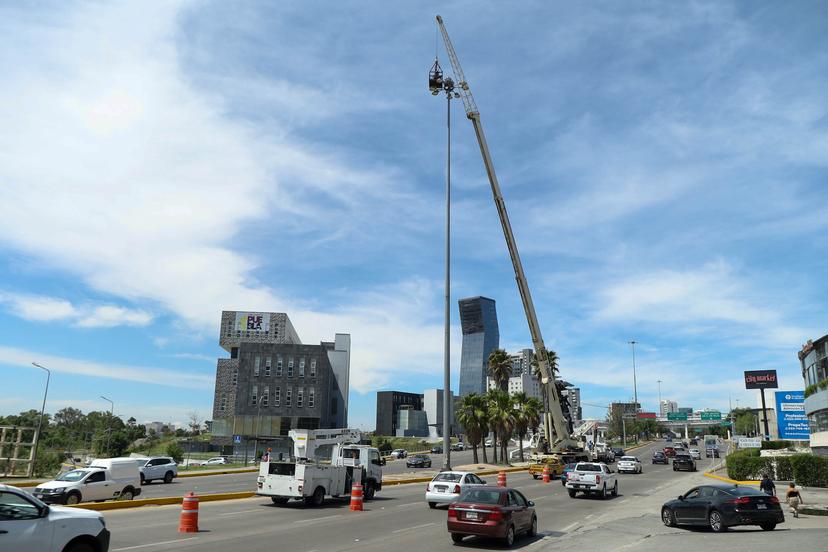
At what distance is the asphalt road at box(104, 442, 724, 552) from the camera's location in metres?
15.1

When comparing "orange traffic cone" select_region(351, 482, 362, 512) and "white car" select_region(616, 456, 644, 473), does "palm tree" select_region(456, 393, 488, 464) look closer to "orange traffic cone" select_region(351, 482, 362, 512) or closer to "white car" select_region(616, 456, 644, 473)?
"white car" select_region(616, 456, 644, 473)

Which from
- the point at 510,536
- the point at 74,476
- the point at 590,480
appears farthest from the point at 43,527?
the point at 590,480

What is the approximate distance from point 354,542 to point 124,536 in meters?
5.72

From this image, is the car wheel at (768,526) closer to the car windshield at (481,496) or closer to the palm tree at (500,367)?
the car windshield at (481,496)

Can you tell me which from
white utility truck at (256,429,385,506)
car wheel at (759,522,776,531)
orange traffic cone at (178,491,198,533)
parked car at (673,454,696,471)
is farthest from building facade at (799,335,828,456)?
orange traffic cone at (178,491,198,533)

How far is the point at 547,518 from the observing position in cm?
2227

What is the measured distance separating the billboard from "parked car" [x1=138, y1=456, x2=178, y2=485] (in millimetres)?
86837

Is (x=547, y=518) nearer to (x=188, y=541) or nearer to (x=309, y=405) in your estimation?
(x=188, y=541)

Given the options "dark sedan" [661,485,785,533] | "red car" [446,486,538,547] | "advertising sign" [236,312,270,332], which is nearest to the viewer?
"red car" [446,486,538,547]

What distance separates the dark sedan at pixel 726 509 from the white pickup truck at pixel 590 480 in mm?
10264

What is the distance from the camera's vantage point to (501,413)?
67812 millimetres

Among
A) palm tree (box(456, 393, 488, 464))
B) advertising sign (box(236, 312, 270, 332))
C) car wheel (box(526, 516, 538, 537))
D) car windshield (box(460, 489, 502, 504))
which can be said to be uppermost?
advertising sign (box(236, 312, 270, 332))

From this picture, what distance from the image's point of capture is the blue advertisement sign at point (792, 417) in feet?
182

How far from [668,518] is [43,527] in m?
17.5
